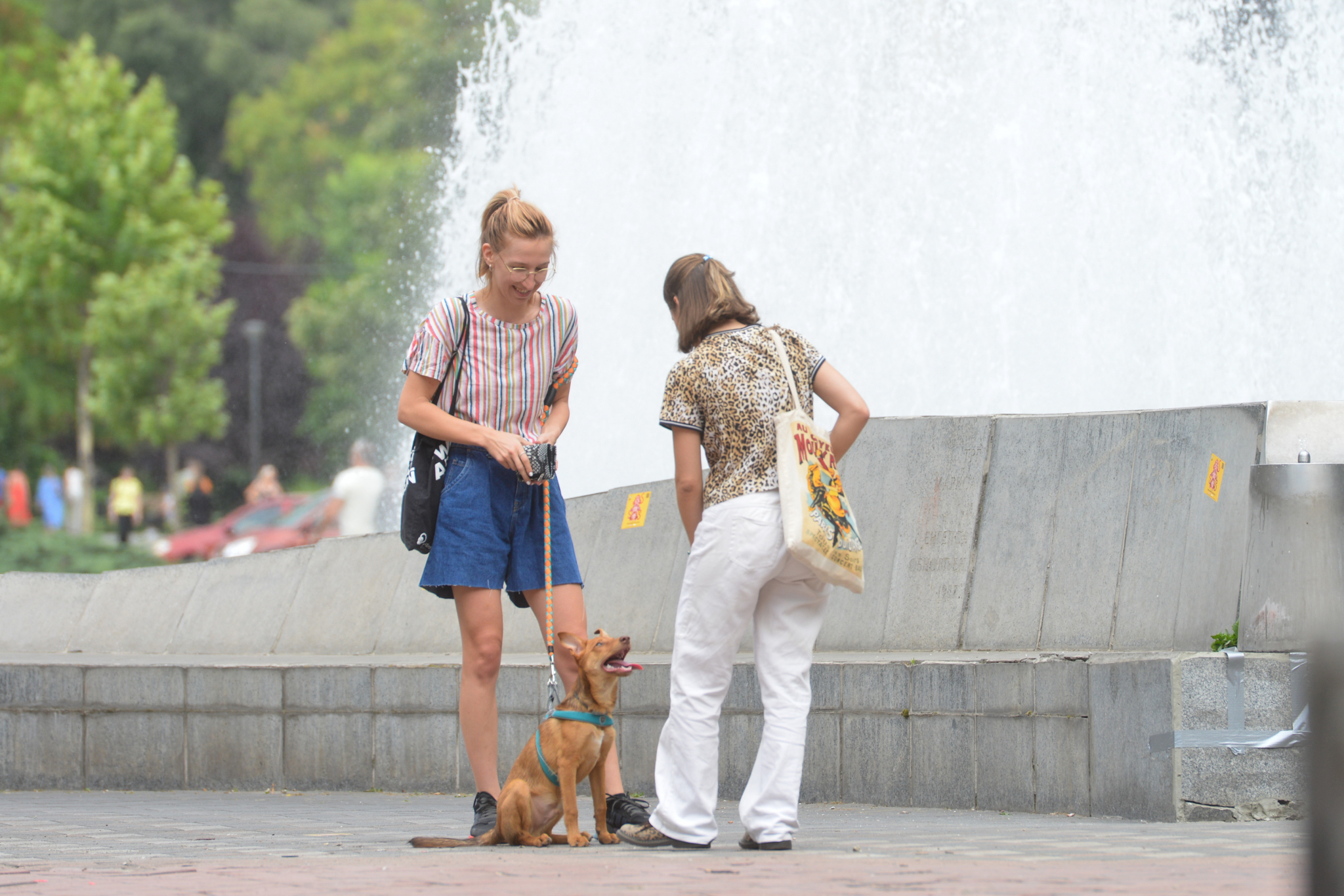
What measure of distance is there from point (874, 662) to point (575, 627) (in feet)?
4.65

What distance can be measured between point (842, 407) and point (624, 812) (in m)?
1.33

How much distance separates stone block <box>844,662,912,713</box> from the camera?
5.94m

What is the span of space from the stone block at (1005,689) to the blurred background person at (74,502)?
3545cm

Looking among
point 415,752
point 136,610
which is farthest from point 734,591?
point 136,610

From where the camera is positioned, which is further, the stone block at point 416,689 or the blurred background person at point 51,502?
the blurred background person at point 51,502

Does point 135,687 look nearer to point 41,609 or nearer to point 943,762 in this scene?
point 41,609

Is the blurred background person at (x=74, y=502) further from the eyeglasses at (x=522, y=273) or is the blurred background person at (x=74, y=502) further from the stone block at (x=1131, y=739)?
the stone block at (x=1131, y=739)

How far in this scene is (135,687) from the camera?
7.54 metres

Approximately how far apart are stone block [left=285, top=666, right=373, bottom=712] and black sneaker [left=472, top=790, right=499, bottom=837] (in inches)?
87.4

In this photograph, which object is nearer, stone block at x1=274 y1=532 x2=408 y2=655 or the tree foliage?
stone block at x1=274 y1=532 x2=408 y2=655

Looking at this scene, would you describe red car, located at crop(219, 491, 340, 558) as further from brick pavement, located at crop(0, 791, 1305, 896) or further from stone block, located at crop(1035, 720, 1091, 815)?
stone block, located at crop(1035, 720, 1091, 815)

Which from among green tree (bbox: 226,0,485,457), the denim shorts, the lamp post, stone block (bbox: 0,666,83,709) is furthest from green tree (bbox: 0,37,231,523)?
the denim shorts

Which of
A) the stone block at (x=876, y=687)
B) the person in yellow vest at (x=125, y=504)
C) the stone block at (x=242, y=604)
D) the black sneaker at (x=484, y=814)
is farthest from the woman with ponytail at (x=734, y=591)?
the person in yellow vest at (x=125, y=504)

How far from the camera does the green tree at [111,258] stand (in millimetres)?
36469
